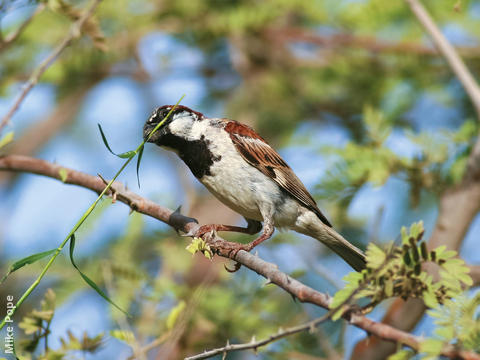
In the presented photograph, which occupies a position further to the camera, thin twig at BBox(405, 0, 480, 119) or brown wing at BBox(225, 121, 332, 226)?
brown wing at BBox(225, 121, 332, 226)

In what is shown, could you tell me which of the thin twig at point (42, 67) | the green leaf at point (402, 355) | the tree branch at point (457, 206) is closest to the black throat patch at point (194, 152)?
the thin twig at point (42, 67)

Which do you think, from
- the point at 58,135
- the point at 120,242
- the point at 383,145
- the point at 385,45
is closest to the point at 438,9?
the point at 385,45

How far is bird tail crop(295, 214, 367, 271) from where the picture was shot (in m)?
3.74

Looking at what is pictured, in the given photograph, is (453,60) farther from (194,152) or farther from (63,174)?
(63,174)

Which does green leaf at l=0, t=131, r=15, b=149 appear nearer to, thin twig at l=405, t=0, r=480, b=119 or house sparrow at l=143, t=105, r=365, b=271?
house sparrow at l=143, t=105, r=365, b=271

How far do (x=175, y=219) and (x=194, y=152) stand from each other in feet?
3.60

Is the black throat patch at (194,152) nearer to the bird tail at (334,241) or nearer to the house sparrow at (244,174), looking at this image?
the house sparrow at (244,174)

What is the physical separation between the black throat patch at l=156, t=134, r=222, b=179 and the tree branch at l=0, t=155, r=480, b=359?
0.84m

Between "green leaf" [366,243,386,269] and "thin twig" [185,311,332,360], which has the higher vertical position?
"green leaf" [366,243,386,269]

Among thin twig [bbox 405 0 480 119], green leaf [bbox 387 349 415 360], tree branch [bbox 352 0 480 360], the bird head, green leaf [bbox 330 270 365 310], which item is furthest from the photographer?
the bird head

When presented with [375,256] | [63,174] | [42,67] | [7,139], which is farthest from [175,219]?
[375,256]

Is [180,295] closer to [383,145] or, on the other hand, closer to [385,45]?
[383,145]

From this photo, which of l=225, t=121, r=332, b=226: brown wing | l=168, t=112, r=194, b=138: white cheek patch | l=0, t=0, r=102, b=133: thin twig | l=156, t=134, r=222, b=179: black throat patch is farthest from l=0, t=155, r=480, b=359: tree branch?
l=168, t=112, r=194, b=138: white cheek patch

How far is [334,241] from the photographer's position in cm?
395
